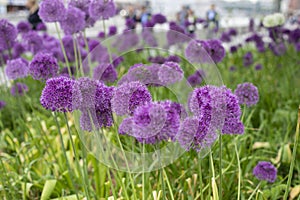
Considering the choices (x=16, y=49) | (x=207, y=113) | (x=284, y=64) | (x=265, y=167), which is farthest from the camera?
(x=284, y=64)

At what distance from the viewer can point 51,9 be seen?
1.83 meters

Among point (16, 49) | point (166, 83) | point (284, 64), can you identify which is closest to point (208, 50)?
point (166, 83)

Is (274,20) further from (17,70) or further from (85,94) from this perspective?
(85,94)

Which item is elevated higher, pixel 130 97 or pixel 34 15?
pixel 34 15

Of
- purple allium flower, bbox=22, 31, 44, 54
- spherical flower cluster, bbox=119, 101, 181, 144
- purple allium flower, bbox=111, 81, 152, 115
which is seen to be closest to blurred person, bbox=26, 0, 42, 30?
purple allium flower, bbox=22, 31, 44, 54

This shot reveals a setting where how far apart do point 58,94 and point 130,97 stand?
0.23 m

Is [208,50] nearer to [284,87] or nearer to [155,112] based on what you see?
[155,112]

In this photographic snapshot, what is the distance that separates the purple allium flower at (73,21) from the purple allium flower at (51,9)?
0.12 metres

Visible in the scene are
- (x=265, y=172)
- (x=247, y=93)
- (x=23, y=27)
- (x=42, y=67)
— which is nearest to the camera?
(x=42, y=67)

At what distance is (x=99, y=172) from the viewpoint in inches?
83.6

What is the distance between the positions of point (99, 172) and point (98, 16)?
896 mm

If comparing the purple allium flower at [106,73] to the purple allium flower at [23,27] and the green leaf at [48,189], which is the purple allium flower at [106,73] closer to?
the green leaf at [48,189]

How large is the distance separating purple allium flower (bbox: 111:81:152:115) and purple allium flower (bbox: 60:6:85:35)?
1111mm

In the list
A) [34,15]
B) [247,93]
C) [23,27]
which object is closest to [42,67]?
[247,93]
